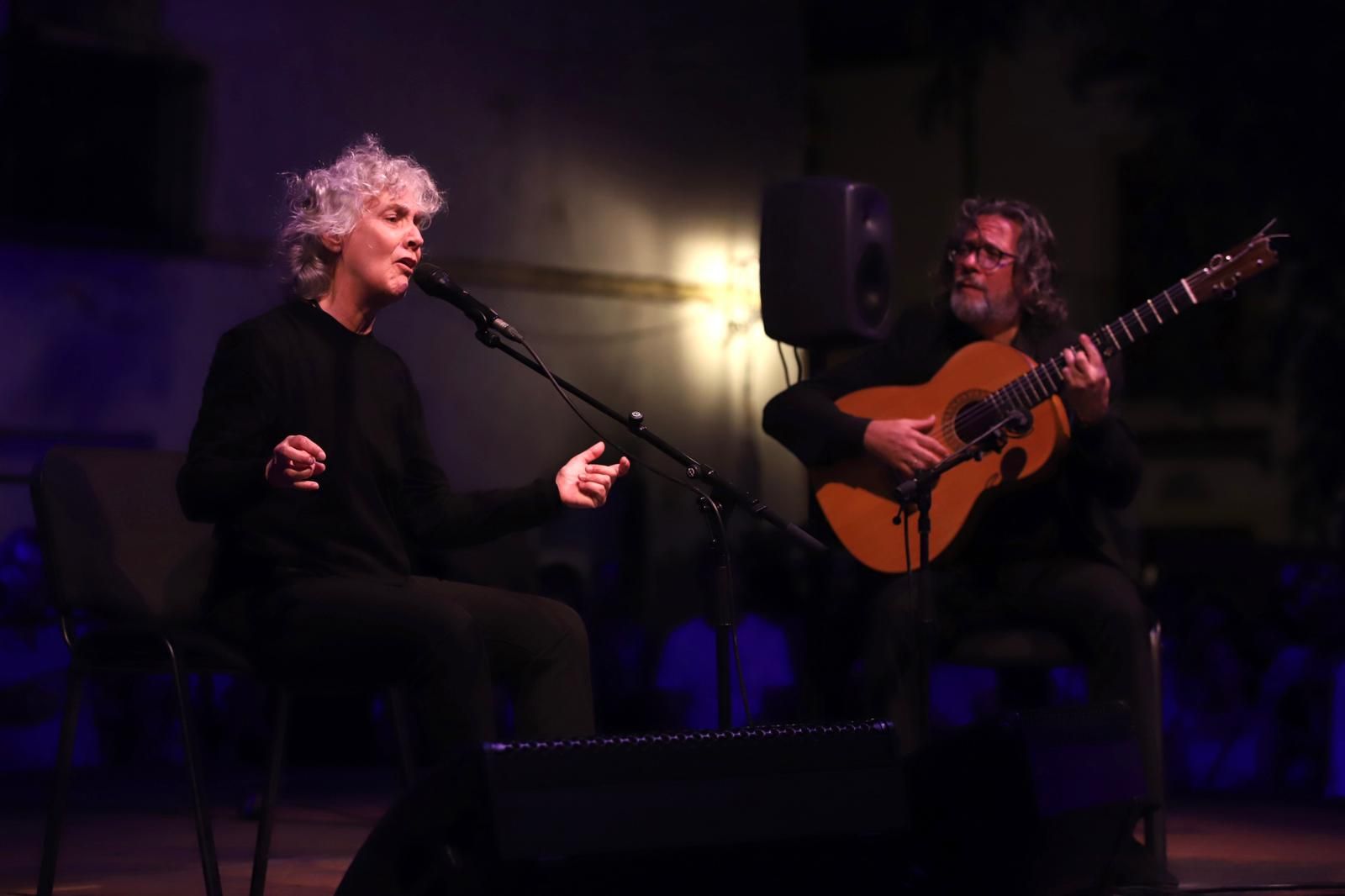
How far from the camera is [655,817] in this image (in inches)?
77.5

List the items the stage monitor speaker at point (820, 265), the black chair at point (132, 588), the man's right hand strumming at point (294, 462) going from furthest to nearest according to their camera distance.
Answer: the stage monitor speaker at point (820, 265)
the black chair at point (132, 588)
the man's right hand strumming at point (294, 462)

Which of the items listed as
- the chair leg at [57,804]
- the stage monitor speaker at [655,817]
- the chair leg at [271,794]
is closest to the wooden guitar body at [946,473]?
the chair leg at [271,794]

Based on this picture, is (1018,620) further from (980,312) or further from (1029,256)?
(1029,256)

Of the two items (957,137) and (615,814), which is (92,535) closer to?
(615,814)

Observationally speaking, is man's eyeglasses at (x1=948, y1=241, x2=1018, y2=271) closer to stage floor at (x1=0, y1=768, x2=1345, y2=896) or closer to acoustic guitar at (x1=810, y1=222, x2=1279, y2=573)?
acoustic guitar at (x1=810, y1=222, x2=1279, y2=573)

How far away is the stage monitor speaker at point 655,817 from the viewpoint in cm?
189

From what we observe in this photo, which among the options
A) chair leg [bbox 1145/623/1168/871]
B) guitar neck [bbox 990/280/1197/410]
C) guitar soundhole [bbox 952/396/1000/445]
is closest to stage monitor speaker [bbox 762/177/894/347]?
guitar soundhole [bbox 952/396/1000/445]

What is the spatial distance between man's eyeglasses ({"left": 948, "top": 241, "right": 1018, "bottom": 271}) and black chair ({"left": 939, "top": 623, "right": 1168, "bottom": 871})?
82 cm

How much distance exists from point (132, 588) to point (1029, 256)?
196 cm

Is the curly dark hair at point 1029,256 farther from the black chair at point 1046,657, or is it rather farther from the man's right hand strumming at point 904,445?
the black chair at point 1046,657

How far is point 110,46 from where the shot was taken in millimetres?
5637

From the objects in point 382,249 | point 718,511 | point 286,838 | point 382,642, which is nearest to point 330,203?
point 382,249

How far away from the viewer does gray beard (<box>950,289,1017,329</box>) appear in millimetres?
3645

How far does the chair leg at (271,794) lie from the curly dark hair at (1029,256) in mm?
1736
